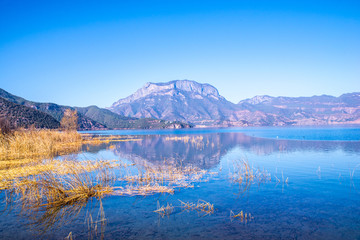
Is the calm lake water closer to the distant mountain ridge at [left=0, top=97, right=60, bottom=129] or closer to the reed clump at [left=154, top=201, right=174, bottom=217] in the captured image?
the reed clump at [left=154, top=201, right=174, bottom=217]


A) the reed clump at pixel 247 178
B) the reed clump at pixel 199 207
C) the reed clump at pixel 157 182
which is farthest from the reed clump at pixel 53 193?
the reed clump at pixel 247 178

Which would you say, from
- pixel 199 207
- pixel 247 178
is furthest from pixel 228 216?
pixel 247 178

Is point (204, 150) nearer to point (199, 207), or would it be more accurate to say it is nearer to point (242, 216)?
point (199, 207)

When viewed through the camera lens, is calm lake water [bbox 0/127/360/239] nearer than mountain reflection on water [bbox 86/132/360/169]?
Yes

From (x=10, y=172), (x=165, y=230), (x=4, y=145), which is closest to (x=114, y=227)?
(x=165, y=230)

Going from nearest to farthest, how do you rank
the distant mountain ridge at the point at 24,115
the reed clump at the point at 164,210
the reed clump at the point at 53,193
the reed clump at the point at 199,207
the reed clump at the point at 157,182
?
1. the reed clump at the point at 164,210
2. the reed clump at the point at 199,207
3. the reed clump at the point at 53,193
4. the reed clump at the point at 157,182
5. the distant mountain ridge at the point at 24,115

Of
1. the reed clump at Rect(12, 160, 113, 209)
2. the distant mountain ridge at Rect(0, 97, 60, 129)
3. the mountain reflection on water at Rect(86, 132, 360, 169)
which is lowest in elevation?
the mountain reflection on water at Rect(86, 132, 360, 169)

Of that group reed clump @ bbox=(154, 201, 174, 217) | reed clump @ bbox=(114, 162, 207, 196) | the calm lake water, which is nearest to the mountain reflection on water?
reed clump @ bbox=(114, 162, 207, 196)

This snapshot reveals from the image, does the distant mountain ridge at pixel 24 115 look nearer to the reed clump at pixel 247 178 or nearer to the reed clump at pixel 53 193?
the reed clump at pixel 53 193

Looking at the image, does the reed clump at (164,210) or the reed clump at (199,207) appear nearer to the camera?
the reed clump at (164,210)

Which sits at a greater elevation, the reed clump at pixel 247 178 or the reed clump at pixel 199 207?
the reed clump at pixel 199 207

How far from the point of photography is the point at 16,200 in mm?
10930

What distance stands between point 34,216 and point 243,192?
1024 centimetres

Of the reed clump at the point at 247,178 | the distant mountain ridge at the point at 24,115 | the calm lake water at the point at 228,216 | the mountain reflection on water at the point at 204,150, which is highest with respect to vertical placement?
the distant mountain ridge at the point at 24,115
